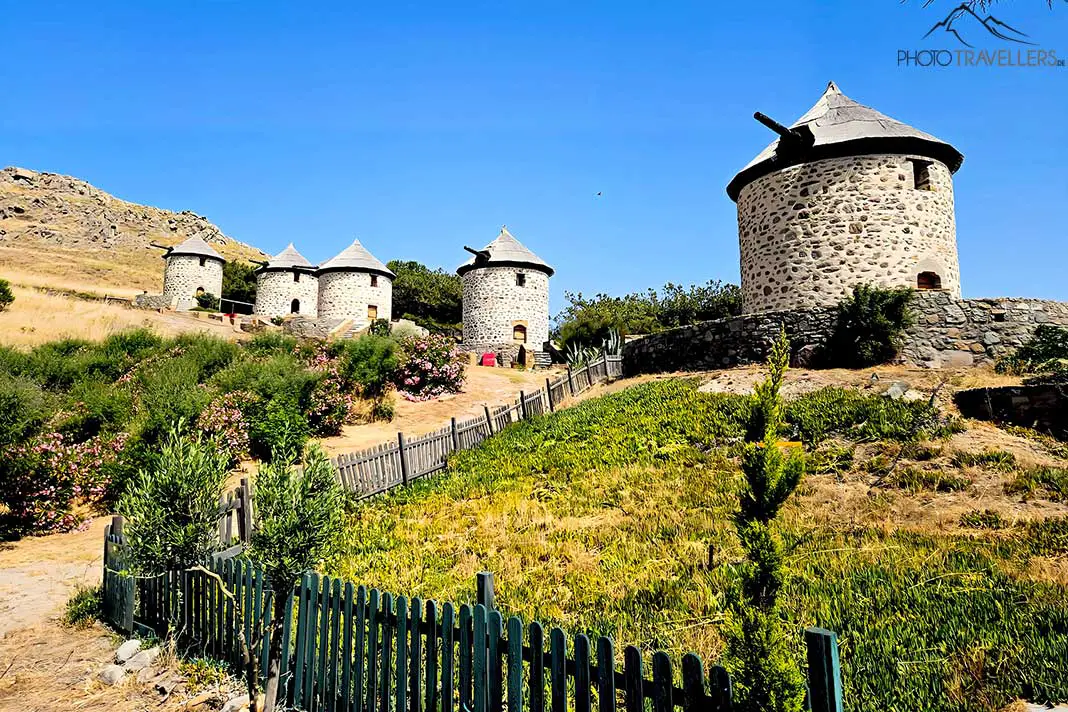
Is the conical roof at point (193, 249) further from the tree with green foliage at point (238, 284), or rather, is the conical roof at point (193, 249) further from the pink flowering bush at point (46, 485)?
the pink flowering bush at point (46, 485)

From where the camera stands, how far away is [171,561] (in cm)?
499

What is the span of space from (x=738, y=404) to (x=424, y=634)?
912cm

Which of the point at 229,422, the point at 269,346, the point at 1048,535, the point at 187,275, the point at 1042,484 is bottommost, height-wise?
the point at 1048,535

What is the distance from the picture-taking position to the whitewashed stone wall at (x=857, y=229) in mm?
14180

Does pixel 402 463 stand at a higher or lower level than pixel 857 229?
lower

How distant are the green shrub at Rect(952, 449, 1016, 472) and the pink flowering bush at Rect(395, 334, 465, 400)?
16642 millimetres

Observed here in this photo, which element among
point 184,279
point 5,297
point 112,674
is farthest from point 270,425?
point 184,279

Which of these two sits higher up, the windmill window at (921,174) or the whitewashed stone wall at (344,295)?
the whitewashed stone wall at (344,295)

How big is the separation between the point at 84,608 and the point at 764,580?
7599 mm

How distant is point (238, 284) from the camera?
185 feet

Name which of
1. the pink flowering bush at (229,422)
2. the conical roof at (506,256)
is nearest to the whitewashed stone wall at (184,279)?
the conical roof at (506,256)

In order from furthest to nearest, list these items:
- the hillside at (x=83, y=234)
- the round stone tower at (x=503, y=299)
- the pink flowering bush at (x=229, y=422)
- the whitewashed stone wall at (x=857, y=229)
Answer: the hillside at (x=83, y=234)
the round stone tower at (x=503, y=299)
the whitewashed stone wall at (x=857, y=229)
the pink flowering bush at (x=229, y=422)

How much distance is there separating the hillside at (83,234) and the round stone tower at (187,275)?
1211cm

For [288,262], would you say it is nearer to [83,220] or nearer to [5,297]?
[5,297]
